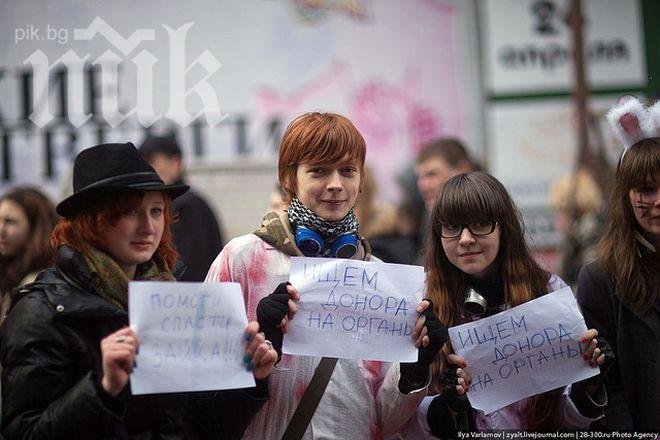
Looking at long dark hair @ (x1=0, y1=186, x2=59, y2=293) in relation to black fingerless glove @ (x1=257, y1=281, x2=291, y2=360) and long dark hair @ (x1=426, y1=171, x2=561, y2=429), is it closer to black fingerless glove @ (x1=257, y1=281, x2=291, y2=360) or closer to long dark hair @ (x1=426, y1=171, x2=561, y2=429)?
black fingerless glove @ (x1=257, y1=281, x2=291, y2=360)

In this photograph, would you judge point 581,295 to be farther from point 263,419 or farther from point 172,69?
point 172,69

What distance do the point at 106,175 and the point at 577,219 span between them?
18.0 feet

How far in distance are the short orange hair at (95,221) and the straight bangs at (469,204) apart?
111 centimetres

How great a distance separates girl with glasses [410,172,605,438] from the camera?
3.08 metres

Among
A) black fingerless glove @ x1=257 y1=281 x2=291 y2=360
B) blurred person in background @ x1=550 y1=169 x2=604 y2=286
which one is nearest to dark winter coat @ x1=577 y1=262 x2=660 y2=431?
black fingerless glove @ x1=257 y1=281 x2=291 y2=360

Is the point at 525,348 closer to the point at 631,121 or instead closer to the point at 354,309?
the point at 354,309

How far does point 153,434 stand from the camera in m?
2.67

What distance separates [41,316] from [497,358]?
152 centimetres

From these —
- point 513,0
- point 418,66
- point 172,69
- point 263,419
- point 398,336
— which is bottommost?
point 263,419

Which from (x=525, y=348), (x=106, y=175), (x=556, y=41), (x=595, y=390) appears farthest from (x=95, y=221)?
(x=556, y=41)

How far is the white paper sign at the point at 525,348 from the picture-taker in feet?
9.95

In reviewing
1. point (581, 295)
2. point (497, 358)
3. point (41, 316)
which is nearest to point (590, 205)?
point (581, 295)

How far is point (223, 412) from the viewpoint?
2828 mm
